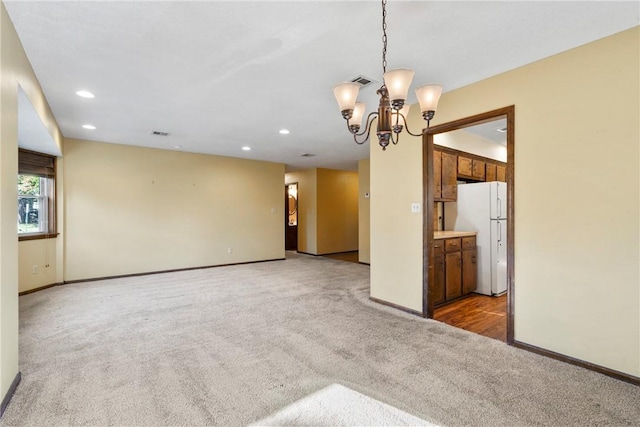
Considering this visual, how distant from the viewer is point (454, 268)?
4.15 m

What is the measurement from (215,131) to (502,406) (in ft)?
15.4

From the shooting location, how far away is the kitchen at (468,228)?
3.96 meters

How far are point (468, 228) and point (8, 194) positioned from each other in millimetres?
5021

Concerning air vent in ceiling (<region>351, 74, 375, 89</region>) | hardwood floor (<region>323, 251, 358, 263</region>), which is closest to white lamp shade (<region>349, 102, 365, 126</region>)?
air vent in ceiling (<region>351, 74, 375, 89</region>)

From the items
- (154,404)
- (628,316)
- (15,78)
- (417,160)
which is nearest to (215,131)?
(15,78)

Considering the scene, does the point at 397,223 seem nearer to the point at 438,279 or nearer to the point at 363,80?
the point at 438,279

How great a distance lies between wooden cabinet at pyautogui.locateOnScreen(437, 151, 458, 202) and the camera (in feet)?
14.3

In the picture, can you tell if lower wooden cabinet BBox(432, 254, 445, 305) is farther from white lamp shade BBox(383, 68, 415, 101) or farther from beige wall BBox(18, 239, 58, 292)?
beige wall BBox(18, 239, 58, 292)

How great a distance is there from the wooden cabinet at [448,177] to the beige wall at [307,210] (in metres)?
4.47

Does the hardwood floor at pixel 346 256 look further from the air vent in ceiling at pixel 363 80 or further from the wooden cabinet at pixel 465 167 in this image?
the air vent in ceiling at pixel 363 80

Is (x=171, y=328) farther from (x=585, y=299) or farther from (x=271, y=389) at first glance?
(x=585, y=299)

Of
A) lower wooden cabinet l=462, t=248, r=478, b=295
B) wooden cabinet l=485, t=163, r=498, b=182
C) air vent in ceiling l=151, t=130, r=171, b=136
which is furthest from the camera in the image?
wooden cabinet l=485, t=163, r=498, b=182

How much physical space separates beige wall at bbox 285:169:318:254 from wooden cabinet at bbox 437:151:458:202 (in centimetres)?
447

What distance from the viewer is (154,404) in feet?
6.40
